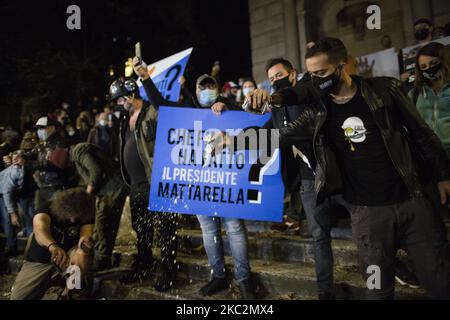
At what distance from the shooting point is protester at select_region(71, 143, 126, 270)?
→ 16.2ft

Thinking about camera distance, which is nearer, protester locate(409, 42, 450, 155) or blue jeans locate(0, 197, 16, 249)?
protester locate(409, 42, 450, 155)

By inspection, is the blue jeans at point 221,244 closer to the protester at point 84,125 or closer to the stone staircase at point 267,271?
the stone staircase at point 267,271

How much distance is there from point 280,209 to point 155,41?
14366mm

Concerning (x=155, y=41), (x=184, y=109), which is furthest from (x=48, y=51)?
(x=184, y=109)

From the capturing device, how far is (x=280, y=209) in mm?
3641

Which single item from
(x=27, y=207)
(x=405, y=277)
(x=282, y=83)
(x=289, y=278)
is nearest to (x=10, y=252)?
(x=27, y=207)

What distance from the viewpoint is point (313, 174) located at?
3301 mm

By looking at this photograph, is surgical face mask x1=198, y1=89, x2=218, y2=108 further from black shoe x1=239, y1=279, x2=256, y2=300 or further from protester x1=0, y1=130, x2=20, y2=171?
protester x1=0, y1=130, x2=20, y2=171

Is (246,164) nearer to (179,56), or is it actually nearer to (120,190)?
(120,190)

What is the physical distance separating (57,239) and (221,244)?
1.68 metres

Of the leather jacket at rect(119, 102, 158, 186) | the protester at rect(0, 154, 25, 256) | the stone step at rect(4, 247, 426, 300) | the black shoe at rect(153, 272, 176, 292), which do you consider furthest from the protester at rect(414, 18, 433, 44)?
the protester at rect(0, 154, 25, 256)

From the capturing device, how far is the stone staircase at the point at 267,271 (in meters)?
3.67

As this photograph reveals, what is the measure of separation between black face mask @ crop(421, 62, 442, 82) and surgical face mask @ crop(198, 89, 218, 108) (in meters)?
2.06

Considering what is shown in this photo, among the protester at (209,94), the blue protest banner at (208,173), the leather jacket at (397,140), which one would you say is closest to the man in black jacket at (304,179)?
the blue protest banner at (208,173)
